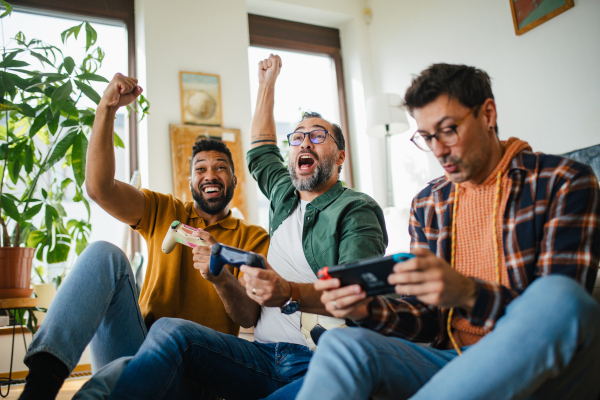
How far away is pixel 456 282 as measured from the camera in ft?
2.64

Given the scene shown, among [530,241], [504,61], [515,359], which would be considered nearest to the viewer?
[515,359]

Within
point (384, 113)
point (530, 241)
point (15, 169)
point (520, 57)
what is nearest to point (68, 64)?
point (15, 169)

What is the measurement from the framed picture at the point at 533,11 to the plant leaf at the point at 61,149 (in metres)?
2.87

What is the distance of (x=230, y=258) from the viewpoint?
3.75 ft

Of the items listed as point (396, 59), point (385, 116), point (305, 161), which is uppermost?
point (396, 59)

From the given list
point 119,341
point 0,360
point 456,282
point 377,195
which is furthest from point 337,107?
point 456,282

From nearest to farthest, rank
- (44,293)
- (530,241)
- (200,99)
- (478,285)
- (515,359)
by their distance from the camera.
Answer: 1. (515,359)
2. (478,285)
3. (530,241)
4. (44,293)
5. (200,99)

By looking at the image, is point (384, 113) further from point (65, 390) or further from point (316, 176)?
point (65, 390)

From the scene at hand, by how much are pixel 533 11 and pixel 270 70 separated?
2156 millimetres

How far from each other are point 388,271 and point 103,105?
105cm

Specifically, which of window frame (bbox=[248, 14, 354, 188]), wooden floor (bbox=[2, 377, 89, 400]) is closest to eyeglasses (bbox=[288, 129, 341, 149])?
wooden floor (bbox=[2, 377, 89, 400])

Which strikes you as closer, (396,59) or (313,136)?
(313,136)

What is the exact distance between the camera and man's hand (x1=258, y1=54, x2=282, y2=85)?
1.94 m

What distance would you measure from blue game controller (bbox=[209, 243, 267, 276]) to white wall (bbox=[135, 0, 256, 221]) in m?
2.26
